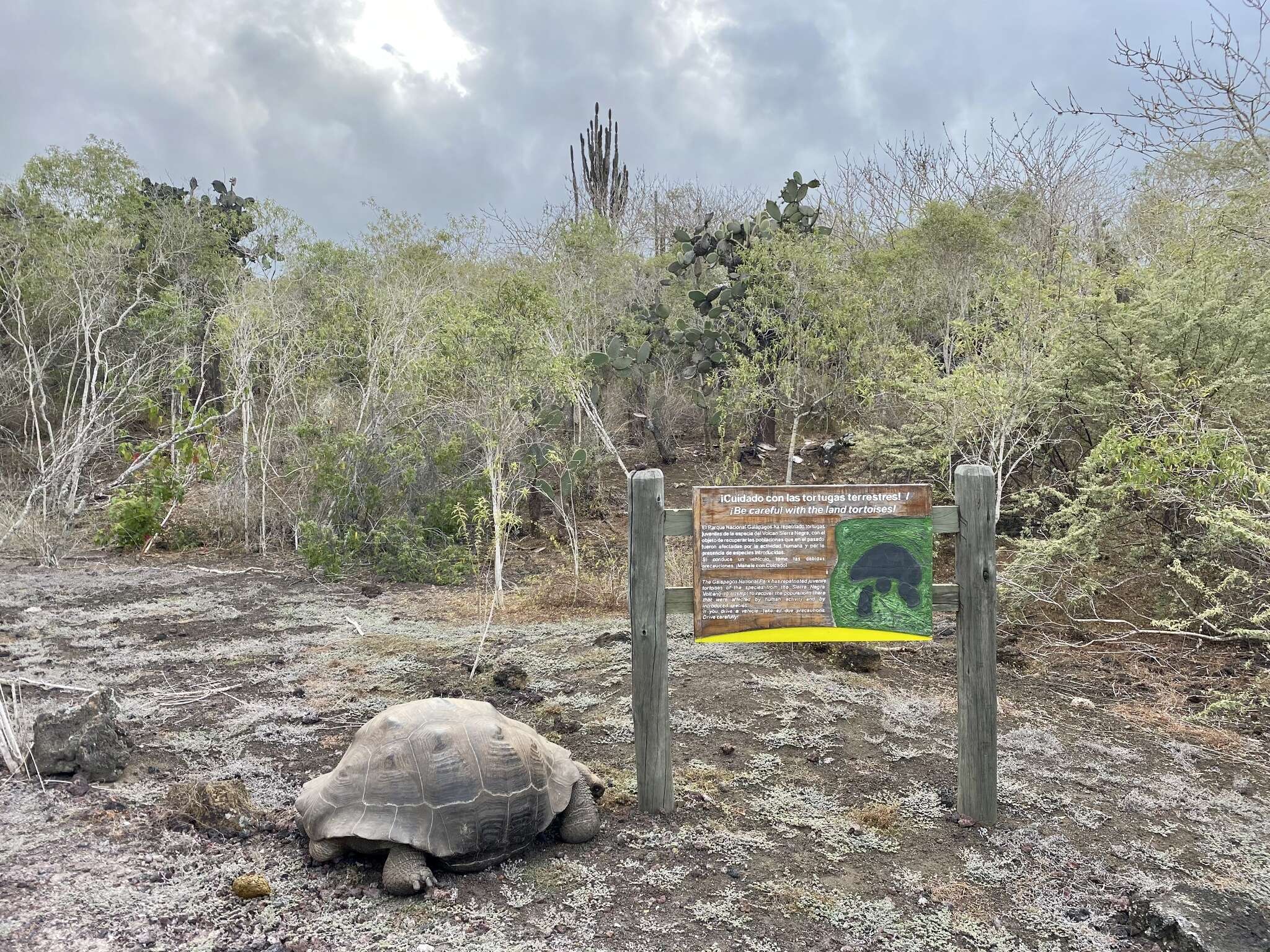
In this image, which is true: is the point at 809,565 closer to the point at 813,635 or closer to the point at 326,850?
the point at 813,635

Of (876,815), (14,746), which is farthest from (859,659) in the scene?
(14,746)

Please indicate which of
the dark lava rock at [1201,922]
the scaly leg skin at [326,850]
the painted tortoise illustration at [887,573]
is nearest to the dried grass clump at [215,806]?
the scaly leg skin at [326,850]

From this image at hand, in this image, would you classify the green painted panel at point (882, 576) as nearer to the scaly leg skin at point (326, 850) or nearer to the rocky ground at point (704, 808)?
the rocky ground at point (704, 808)

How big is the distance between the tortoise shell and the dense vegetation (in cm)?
357

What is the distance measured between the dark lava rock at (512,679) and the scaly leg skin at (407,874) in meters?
2.37

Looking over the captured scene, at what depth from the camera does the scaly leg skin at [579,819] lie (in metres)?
3.70

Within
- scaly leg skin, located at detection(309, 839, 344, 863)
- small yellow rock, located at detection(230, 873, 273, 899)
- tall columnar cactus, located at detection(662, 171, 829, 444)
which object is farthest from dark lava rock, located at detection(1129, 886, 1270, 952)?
tall columnar cactus, located at detection(662, 171, 829, 444)

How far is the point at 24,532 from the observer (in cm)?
1037

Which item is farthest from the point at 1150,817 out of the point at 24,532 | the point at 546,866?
the point at 24,532

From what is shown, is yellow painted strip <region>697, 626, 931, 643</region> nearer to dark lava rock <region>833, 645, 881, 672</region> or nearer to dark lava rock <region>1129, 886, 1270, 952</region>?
dark lava rock <region>1129, 886, 1270, 952</region>

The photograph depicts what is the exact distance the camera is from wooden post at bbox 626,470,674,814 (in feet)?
12.8

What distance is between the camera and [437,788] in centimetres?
338

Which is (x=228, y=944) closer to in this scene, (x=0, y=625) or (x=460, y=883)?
(x=460, y=883)

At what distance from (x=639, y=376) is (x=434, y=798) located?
11.7 meters
